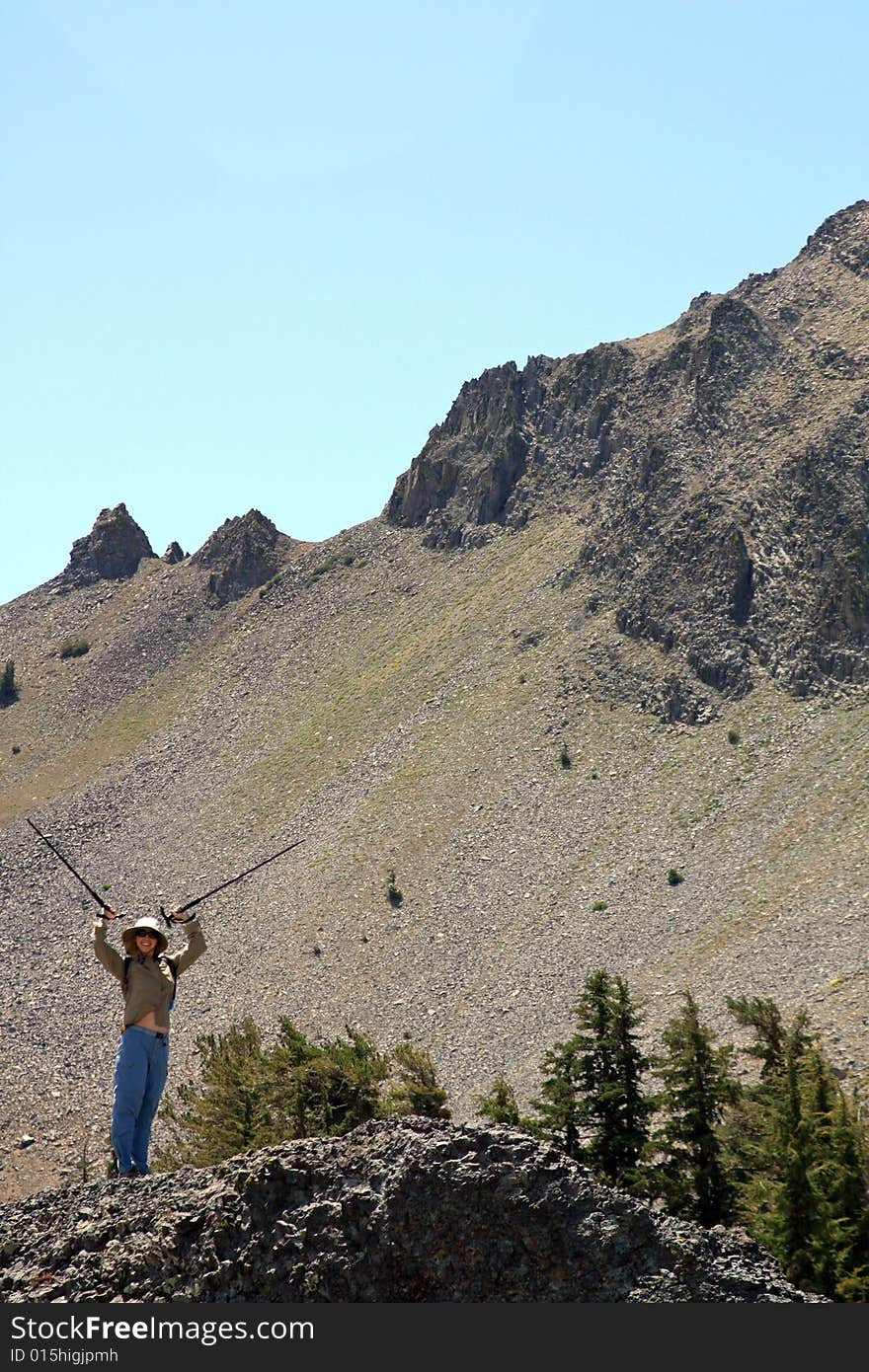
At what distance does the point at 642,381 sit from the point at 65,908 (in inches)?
2773

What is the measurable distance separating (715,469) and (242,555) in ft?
188

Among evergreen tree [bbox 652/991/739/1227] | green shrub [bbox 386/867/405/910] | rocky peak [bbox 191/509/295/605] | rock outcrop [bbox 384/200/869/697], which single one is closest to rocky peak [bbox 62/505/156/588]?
rocky peak [bbox 191/509/295/605]

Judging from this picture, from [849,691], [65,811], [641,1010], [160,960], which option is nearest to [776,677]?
[849,691]

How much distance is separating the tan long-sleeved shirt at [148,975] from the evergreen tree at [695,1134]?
54.7ft

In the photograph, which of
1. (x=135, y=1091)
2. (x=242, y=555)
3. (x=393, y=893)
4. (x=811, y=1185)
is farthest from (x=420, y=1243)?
(x=242, y=555)

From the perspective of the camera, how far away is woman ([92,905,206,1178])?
48.0ft

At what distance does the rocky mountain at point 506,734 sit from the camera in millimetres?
66938

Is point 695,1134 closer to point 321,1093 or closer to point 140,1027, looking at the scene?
point 321,1093

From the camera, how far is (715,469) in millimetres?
107938

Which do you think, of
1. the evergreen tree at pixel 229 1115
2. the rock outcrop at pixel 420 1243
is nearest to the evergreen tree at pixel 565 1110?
the evergreen tree at pixel 229 1115

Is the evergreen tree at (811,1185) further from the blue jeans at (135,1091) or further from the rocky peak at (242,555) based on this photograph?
the rocky peak at (242,555)

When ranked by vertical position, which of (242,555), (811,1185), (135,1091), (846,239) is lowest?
(811,1185)

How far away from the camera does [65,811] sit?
10650 centimetres

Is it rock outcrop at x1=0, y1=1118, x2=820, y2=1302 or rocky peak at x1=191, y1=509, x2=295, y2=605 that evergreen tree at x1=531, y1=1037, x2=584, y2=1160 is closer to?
rock outcrop at x1=0, y1=1118, x2=820, y2=1302
